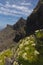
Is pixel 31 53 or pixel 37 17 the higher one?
pixel 37 17

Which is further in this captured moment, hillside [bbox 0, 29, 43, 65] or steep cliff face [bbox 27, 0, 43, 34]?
steep cliff face [bbox 27, 0, 43, 34]

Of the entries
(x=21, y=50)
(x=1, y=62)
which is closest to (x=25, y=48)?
(x=21, y=50)

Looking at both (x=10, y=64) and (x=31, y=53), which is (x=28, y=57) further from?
(x=10, y=64)

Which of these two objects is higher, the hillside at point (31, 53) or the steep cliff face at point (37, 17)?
the steep cliff face at point (37, 17)

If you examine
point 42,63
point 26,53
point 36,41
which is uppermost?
point 36,41

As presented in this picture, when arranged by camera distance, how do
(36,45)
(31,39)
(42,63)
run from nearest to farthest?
(42,63) → (36,45) → (31,39)

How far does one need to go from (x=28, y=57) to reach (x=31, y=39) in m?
5.64

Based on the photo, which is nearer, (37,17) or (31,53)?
(31,53)

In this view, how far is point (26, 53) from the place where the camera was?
94.3ft

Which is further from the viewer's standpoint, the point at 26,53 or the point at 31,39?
the point at 31,39

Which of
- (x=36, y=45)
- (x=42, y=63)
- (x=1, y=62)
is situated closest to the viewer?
(x=42, y=63)

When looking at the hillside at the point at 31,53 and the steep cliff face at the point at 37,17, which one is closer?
the hillside at the point at 31,53

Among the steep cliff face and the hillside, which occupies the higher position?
the steep cliff face

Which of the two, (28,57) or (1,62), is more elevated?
(1,62)
